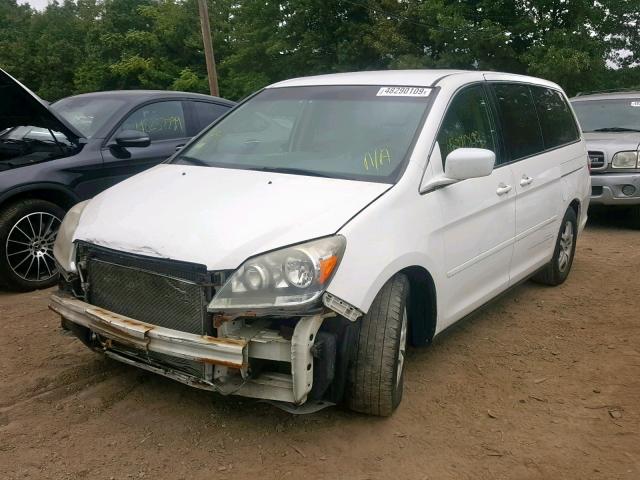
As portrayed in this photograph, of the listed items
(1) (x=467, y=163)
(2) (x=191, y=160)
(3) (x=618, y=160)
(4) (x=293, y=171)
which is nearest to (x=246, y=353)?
(4) (x=293, y=171)

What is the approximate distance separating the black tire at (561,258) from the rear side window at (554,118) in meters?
0.64

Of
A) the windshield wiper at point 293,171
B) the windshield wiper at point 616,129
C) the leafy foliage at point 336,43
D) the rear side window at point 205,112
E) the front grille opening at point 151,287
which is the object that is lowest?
the front grille opening at point 151,287

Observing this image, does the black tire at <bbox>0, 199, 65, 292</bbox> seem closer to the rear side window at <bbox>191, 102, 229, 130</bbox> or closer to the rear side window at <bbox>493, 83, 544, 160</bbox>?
the rear side window at <bbox>191, 102, 229, 130</bbox>

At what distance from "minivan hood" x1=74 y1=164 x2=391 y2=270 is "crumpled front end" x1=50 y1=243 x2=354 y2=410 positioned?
0.09m

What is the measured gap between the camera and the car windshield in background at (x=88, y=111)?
232 inches

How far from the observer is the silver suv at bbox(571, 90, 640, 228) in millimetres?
7734

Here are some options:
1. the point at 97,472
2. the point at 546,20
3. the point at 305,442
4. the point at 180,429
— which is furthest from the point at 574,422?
the point at 546,20

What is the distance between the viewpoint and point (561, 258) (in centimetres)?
544

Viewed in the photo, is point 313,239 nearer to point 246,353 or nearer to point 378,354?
point 246,353

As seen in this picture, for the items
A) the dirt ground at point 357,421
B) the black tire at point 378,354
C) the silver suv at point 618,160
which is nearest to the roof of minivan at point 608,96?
the silver suv at point 618,160

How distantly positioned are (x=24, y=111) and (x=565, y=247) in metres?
4.58

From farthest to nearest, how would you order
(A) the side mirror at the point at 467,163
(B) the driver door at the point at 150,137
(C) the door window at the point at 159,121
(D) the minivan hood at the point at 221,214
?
1. (C) the door window at the point at 159,121
2. (B) the driver door at the point at 150,137
3. (A) the side mirror at the point at 467,163
4. (D) the minivan hood at the point at 221,214

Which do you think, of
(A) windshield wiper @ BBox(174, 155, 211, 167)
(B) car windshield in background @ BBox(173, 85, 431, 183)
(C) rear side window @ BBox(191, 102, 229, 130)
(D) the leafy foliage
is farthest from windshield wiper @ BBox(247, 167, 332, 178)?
(D) the leafy foliage

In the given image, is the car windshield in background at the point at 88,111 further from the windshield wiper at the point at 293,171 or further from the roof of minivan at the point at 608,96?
the roof of minivan at the point at 608,96
